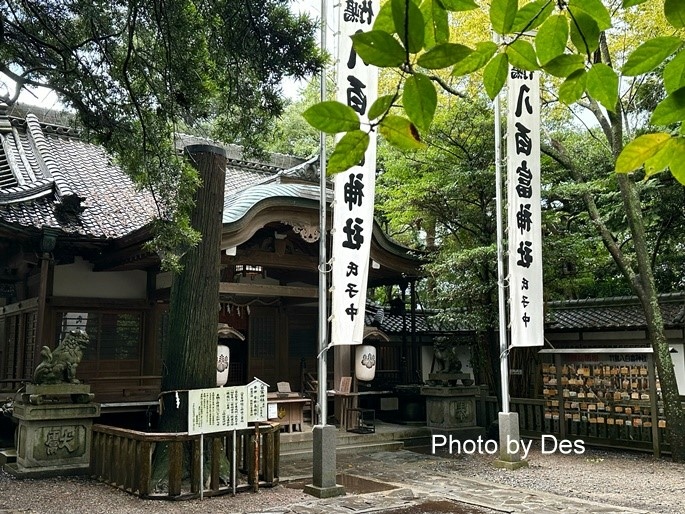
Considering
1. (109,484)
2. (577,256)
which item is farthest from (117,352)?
(577,256)

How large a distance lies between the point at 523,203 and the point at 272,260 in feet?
16.7

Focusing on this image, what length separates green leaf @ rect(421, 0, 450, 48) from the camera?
1638 millimetres

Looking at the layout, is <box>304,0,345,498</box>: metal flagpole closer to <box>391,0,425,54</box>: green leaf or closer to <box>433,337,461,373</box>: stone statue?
<box>433,337,461,373</box>: stone statue

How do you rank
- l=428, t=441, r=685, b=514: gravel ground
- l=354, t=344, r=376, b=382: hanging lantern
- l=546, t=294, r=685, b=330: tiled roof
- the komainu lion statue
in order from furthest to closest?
l=546, t=294, r=685, b=330: tiled roof
l=354, t=344, r=376, b=382: hanging lantern
the komainu lion statue
l=428, t=441, r=685, b=514: gravel ground

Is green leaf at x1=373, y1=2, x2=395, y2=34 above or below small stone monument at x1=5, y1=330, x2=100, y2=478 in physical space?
above

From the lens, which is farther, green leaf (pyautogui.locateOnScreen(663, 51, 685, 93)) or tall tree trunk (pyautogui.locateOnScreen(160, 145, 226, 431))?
tall tree trunk (pyautogui.locateOnScreen(160, 145, 226, 431))

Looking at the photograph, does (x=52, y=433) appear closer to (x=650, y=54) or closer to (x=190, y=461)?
(x=190, y=461)

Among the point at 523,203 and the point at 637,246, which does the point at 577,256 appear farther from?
the point at 523,203

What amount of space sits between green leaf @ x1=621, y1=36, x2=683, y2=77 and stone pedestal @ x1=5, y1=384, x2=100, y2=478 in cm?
919

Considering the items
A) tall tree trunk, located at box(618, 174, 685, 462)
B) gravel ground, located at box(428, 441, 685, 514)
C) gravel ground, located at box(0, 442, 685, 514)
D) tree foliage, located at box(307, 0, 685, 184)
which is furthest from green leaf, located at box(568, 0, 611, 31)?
tall tree trunk, located at box(618, 174, 685, 462)

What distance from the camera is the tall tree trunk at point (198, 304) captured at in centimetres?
840

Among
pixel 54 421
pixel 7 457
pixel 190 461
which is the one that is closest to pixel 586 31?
pixel 190 461

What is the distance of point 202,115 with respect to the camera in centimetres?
731

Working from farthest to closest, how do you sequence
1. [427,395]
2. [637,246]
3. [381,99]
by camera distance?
[427,395], [637,246], [381,99]
